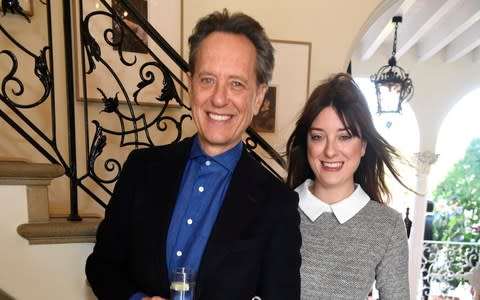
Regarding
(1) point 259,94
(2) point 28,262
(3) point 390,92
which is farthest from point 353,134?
(3) point 390,92

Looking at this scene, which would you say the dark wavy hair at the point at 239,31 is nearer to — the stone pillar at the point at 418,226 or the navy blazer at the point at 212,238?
the navy blazer at the point at 212,238

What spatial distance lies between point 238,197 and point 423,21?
4.76 m

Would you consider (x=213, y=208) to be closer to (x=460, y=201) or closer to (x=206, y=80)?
(x=206, y=80)

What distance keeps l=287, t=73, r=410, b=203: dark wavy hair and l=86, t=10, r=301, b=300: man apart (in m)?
0.32

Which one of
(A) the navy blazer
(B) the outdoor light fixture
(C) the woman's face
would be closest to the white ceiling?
(B) the outdoor light fixture

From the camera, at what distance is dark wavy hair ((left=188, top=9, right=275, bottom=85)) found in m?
0.95

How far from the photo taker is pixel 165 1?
8.13 feet

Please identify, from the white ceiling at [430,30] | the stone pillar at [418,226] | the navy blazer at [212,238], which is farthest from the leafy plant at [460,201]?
the navy blazer at [212,238]

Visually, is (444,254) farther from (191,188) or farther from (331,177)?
(191,188)

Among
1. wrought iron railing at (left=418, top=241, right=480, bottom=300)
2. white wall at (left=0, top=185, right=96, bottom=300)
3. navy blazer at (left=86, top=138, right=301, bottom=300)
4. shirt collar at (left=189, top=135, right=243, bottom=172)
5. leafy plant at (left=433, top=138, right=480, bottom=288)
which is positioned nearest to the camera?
navy blazer at (left=86, top=138, right=301, bottom=300)

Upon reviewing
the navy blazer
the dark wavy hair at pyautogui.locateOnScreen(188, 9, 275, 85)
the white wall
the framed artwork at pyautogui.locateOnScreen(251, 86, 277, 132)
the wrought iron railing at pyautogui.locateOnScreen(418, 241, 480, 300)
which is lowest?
the wrought iron railing at pyautogui.locateOnScreen(418, 241, 480, 300)

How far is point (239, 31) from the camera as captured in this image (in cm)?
95

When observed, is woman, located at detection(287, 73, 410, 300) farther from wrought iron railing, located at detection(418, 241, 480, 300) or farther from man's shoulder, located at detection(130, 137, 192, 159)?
wrought iron railing, located at detection(418, 241, 480, 300)

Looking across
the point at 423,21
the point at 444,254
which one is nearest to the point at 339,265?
the point at 423,21
